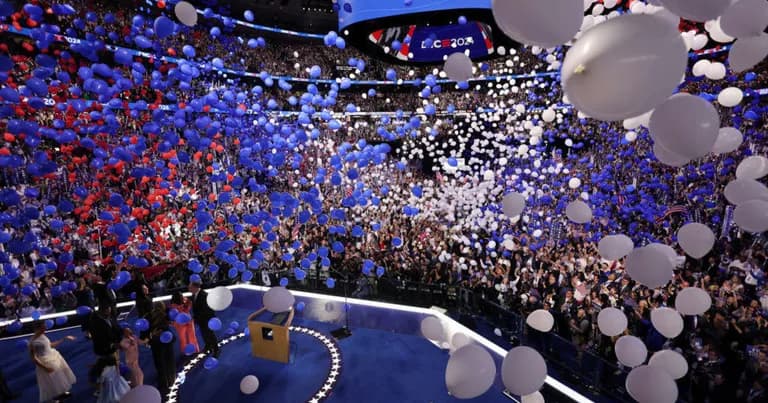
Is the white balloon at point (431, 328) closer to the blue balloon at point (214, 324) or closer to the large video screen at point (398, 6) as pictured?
the blue balloon at point (214, 324)

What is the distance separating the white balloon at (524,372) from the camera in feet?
7.74

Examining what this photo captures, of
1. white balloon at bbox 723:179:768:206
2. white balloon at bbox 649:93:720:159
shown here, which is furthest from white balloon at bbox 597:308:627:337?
white balloon at bbox 649:93:720:159

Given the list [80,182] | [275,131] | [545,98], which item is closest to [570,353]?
[275,131]

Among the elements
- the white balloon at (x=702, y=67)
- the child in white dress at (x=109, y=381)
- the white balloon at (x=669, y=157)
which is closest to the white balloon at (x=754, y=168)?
the white balloon at (x=702, y=67)

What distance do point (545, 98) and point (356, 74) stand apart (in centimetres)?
994

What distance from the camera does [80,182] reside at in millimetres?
10555

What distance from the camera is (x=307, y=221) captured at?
31.1ft

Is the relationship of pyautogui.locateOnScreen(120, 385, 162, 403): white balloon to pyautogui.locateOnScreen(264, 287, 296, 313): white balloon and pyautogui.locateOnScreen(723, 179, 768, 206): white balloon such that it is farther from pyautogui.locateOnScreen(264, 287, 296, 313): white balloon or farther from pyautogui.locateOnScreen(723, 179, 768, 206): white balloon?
pyautogui.locateOnScreen(723, 179, 768, 206): white balloon

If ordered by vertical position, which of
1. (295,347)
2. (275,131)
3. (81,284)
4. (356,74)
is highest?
(356,74)

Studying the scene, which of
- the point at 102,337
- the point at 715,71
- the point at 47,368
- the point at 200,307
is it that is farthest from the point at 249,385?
the point at 715,71

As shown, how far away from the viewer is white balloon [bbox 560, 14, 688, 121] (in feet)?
4.82

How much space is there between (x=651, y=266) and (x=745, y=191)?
1007 mm

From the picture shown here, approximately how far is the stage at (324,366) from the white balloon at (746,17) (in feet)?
13.1

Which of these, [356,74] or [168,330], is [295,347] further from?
[356,74]
